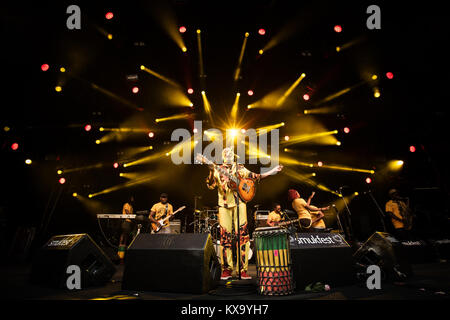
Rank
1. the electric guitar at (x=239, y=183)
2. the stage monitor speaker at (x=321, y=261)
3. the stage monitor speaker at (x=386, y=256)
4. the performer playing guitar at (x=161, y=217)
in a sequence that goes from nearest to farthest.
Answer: the stage monitor speaker at (x=321, y=261) → the stage monitor speaker at (x=386, y=256) → the electric guitar at (x=239, y=183) → the performer playing guitar at (x=161, y=217)

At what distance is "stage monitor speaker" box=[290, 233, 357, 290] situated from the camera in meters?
3.40

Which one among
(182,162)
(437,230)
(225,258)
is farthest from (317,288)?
(182,162)

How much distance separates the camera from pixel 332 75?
8.38 metres

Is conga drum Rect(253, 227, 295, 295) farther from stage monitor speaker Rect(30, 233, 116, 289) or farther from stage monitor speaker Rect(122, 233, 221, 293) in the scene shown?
stage monitor speaker Rect(30, 233, 116, 289)

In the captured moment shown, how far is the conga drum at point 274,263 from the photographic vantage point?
3.18m

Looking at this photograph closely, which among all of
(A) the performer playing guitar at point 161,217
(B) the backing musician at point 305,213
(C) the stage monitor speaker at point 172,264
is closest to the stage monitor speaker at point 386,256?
(C) the stage monitor speaker at point 172,264

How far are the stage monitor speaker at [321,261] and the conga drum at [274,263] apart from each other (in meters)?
0.18

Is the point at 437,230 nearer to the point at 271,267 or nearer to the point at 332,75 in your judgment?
the point at 332,75

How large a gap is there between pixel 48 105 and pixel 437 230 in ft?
41.1

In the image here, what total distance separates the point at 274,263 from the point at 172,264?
1275mm

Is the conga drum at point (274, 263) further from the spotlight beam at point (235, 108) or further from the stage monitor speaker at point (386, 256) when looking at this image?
the spotlight beam at point (235, 108)

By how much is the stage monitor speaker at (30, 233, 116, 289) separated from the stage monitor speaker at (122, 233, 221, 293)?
77 centimetres

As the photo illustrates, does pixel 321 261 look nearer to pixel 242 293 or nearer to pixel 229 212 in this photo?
pixel 242 293

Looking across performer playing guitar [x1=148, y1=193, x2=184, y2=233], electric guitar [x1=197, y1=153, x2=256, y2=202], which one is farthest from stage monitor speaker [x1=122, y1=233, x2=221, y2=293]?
performer playing guitar [x1=148, y1=193, x2=184, y2=233]
